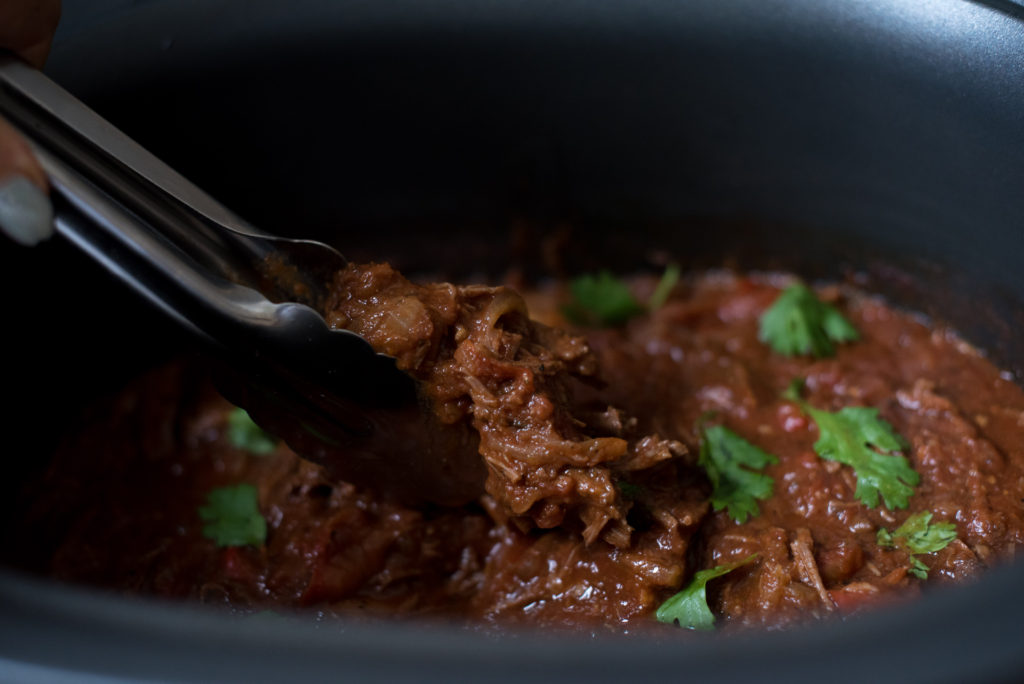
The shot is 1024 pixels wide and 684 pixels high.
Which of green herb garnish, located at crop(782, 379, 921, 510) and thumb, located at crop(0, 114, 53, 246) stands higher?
thumb, located at crop(0, 114, 53, 246)

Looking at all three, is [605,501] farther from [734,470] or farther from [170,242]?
[170,242]

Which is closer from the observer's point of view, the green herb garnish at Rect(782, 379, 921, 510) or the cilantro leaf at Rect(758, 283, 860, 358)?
the green herb garnish at Rect(782, 379, 921, 510)

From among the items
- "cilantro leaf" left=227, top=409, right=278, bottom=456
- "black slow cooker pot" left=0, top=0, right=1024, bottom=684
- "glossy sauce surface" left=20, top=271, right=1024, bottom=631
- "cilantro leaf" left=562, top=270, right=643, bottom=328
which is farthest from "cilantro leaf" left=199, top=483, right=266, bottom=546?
"cilantro leaf" left=562, top=270, right=643, bottom=328

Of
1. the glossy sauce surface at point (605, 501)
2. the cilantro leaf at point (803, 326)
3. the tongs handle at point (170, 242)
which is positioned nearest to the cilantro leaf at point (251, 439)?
the glossy sauce surface at point (605, 501)

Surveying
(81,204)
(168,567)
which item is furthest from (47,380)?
(81,204)

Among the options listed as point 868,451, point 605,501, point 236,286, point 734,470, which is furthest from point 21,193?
point 868,451

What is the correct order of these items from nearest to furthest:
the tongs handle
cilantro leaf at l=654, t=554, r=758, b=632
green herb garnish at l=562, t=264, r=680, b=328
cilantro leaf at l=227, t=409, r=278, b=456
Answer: the tongs handle, cilantro leaf at l=654, t=554, r=758, b=632, cilantro leaf at l=227, t=409, r=278, b=456, green herb garnish at l=562, t=264, r=680, b=328

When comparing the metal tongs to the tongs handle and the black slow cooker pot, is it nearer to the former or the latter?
the tongs handle
